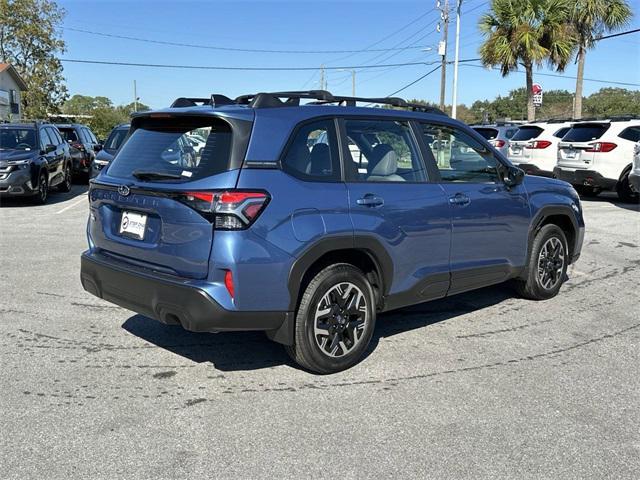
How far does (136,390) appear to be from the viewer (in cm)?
399

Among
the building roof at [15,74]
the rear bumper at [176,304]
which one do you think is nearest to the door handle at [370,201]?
the rear bumper at [176,304]

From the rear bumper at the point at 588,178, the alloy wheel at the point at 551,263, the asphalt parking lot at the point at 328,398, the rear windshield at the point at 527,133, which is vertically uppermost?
the rear windshield at the point at 527,133

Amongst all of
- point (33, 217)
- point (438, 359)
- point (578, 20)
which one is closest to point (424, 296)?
point (438, 359)

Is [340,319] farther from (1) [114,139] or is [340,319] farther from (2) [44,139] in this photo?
(2) [44,139]

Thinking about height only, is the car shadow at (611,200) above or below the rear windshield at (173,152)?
below

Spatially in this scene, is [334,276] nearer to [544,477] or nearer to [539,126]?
[544,477]

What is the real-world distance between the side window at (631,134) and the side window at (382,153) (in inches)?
422

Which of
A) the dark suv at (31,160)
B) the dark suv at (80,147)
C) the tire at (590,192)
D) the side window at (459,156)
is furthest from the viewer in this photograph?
the dark suv at (80,147)

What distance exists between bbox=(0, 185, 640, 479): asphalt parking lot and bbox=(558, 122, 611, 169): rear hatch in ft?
28.3

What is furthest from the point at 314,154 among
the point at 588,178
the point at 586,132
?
the point at 586,132

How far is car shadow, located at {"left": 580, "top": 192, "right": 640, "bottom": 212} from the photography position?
44.6 ft

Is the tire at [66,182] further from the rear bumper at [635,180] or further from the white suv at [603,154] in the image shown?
the rear bumper at [635,180]

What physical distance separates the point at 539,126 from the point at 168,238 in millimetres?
14706

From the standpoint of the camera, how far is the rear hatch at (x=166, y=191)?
12.3 ft
